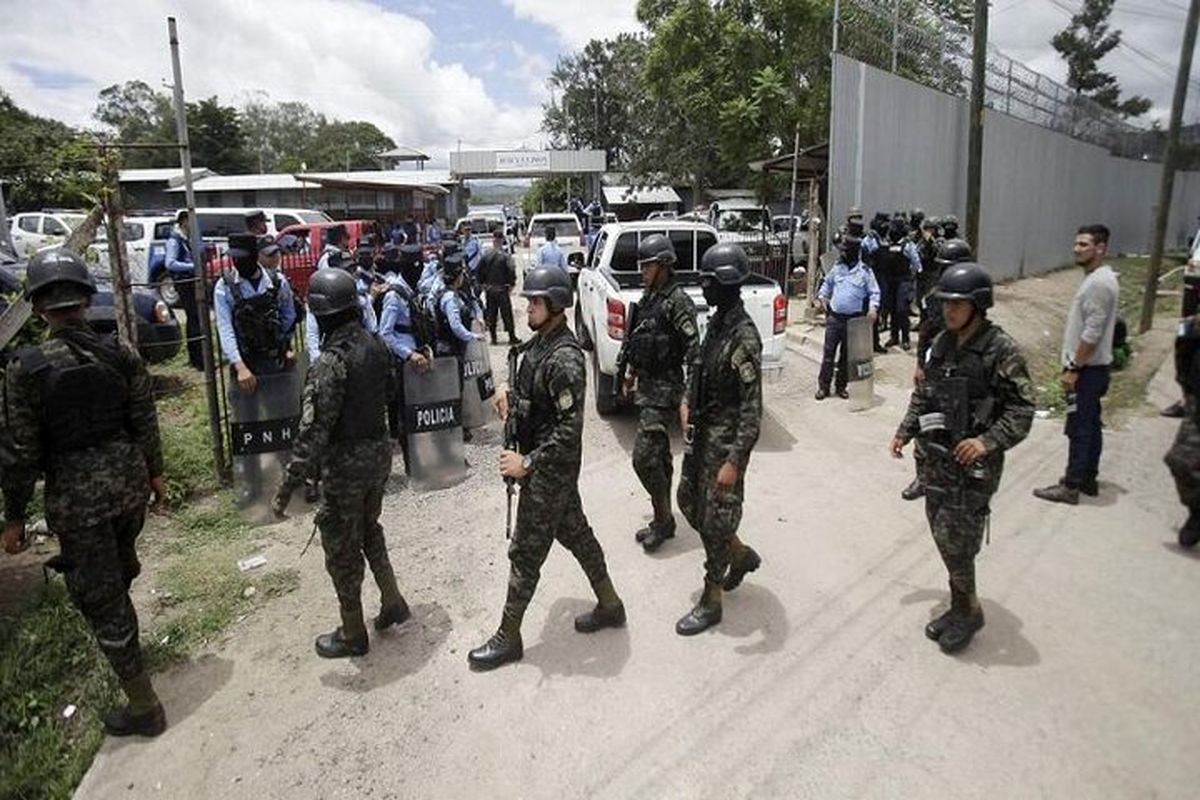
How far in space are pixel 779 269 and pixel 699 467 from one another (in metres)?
11.3

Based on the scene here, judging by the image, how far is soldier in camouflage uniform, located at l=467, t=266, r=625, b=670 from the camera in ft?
10.3

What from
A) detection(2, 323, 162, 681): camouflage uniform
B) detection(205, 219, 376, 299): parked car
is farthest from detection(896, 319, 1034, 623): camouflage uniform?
detection(205, 219, 376, 299): parked car

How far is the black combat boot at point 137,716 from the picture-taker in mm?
3059

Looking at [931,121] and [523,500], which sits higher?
[931,121]

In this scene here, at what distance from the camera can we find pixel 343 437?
10.8ft

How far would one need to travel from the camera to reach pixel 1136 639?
3459 millimetres

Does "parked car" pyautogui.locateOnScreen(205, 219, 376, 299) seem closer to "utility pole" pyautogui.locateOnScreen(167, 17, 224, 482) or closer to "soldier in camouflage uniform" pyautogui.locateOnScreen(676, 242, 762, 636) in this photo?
"utility pole" pyautogui.locateOnScreen(167, 17, 224, 482)

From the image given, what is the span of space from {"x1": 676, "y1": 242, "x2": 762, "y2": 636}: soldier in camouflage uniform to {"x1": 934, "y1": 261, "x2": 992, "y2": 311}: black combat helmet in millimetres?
836

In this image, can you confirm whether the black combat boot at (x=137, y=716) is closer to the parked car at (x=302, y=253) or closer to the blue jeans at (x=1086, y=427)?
the blue jeans at (x=1086, y=427)

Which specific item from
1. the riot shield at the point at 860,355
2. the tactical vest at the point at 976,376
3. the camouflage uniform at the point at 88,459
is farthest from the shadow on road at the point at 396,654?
the riot shield at the point at 860,355

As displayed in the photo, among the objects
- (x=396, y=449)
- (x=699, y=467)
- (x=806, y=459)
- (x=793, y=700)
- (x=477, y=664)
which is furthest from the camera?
(x=396, y=449)

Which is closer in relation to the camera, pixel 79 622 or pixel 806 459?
pixel 79 622

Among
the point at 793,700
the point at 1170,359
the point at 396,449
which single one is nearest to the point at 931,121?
the point at 1170,359

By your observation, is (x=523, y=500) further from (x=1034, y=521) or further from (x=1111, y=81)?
(x=1111, y=81)
